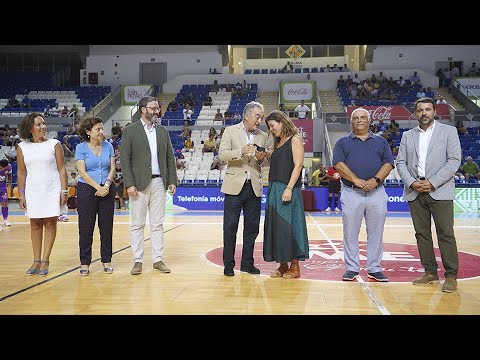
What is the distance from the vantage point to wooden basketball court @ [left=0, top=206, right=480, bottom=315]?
358 cm

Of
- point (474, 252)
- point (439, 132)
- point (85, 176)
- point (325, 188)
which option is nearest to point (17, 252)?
point (85, 176)

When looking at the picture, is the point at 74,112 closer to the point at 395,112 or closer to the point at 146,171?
the point at 395,112

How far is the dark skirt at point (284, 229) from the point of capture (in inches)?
183

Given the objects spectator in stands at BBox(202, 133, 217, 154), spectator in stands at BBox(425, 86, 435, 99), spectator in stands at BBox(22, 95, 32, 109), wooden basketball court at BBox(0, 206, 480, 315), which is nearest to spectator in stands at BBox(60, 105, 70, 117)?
spectator in stands at BBox(22, 95, 32, 109)

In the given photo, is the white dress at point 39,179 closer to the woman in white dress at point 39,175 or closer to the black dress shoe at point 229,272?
the woman in white dress at point 39,175

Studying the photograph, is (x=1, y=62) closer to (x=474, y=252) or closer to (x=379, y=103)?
(x=379, y=103)

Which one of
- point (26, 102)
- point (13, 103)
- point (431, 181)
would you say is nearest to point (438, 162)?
point (431, 181)

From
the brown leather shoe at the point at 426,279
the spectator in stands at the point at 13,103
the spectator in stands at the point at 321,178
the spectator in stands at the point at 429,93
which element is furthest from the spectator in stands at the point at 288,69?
the brown leather shoe at the point at 426,279

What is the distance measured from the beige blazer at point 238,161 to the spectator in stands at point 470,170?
11.6 m

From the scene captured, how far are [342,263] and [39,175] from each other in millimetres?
3376

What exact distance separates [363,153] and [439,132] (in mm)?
696

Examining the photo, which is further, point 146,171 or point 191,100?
point 191,100

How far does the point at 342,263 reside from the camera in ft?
18.1

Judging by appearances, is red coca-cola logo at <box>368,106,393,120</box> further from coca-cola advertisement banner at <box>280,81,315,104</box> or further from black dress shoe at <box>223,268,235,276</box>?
black dress shoe at <box>223,268,235,276</box>
